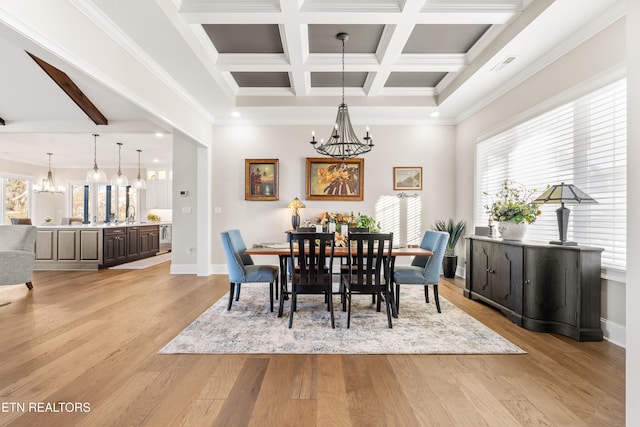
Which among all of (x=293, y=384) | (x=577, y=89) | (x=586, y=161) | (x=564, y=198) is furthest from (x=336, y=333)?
(x=577, y=89)

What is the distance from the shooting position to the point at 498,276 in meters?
3.56

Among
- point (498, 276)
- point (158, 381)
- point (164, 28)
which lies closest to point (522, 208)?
point (498, 276)

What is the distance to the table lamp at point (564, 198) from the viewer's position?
9.21 ft

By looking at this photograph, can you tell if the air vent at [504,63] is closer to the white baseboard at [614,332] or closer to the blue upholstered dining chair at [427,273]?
the blue upholstered dining chair at [427,273]

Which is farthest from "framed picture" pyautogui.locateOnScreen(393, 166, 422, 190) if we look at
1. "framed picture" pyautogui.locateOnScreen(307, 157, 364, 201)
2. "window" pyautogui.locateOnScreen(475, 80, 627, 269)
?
"window" pyautogui.locateOnScreen(475, 80, 627, 269)

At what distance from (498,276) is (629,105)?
256 centimetres

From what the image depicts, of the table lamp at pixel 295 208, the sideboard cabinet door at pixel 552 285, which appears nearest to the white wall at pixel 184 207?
the table lamp at pixel 295 208

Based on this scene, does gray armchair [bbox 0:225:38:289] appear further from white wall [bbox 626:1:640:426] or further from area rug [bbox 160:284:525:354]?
white wall [bbox 626:1:640:426]

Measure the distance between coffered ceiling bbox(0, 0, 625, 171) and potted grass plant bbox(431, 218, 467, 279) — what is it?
191 cm

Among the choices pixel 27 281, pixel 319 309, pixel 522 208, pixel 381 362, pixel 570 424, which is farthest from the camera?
pixel 27 281

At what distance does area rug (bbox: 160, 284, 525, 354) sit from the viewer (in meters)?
2.62

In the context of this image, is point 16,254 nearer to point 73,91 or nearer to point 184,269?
point 184,269

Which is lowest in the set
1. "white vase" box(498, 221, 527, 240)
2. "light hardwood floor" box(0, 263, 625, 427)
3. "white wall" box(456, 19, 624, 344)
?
"light hardwood floor" box(0, 263, 625, 427)

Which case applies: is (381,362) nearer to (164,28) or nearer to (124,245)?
(164,28)
